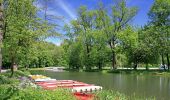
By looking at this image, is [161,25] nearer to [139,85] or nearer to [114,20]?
[114,20]

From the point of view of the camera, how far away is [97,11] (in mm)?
70312

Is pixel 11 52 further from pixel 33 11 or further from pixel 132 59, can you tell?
pixel 132 59

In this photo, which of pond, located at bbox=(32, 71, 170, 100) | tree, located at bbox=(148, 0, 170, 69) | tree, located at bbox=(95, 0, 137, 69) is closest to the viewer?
pond, located at bbox=(32, 71, 170, 100)

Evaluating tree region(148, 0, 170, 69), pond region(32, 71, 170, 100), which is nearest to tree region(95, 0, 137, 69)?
tree region(148, 0, 170, 69)

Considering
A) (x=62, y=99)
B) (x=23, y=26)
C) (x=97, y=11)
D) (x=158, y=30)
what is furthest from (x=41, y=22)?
(x=97, y=11)

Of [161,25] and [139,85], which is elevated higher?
[161,25]

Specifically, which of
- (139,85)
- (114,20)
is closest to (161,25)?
(114,20)

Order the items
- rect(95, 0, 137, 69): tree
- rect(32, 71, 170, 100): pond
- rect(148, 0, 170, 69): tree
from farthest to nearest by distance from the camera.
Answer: rect(95, 0, 137, 69): tree
rect(148, 0, 170, 69): tree
rect(32, 71, 170, 100): pond

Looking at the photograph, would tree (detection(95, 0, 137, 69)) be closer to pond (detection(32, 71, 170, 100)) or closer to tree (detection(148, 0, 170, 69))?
tree (detection(148, 0, 170, 69))

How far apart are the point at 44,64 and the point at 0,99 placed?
316 ft

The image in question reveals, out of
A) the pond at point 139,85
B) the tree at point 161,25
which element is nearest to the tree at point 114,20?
the tree at point 161,25

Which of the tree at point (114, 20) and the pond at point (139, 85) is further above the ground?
the tree at point (114, 20)

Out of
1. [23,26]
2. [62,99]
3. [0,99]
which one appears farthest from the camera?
[23,26]

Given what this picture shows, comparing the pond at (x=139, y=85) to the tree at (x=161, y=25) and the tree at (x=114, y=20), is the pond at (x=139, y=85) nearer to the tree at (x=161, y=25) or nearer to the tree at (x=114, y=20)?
the tree at (x=161, y=25)
